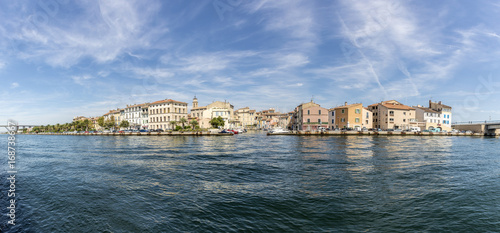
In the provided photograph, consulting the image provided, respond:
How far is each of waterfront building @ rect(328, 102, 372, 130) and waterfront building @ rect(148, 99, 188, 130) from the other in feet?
238

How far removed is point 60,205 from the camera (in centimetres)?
1102

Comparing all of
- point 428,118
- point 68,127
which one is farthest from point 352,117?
point 68,127

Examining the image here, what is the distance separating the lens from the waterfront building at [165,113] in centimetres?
11581

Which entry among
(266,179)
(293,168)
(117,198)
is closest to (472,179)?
(293,168)

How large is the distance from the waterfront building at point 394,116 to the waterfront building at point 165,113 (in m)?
87.8

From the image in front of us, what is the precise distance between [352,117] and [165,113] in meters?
85.3

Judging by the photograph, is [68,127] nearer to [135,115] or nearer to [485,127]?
[135,115]

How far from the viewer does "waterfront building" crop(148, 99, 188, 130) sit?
380ft

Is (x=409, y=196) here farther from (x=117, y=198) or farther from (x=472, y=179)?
(x=117, y=198)

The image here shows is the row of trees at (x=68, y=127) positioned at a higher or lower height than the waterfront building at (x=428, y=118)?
lower

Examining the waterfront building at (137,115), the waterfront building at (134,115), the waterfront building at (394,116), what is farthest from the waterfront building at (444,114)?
the waterfront building at (134,115)

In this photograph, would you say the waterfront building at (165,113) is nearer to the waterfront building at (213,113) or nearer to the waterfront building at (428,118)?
the waterfront building at (213,113)

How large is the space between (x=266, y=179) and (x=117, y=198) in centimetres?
832

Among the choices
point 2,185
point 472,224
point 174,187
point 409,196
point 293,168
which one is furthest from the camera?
point 293,168
